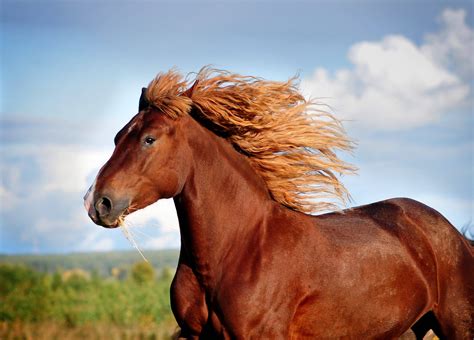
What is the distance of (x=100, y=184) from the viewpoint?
4.90 meters

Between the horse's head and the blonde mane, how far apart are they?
18cm

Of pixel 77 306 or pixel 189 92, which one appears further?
pixel 77 306

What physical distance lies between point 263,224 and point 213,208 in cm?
42

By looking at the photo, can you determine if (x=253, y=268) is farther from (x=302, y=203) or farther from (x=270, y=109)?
(x=270, y=109)

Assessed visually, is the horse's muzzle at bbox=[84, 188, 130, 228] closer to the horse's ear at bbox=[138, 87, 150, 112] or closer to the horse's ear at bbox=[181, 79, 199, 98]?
the horse's ear at bbox=[138, 87, 150, 112]

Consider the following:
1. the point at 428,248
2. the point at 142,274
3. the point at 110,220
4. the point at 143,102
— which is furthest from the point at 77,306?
the point at 110,220

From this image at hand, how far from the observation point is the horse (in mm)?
5000

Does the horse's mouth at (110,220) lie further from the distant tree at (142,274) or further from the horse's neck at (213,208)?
the distant tree at (142,274)

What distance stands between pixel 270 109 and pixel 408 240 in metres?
1.80

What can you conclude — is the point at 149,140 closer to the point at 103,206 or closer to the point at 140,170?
the point at 140,170

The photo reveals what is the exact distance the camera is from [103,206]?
16.0 feet

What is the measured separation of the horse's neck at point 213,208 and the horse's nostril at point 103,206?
2.13ft

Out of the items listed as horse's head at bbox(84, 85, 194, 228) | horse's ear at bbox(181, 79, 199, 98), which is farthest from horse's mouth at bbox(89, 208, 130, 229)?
horse's ear at bbox(181, 79, 199, 98)

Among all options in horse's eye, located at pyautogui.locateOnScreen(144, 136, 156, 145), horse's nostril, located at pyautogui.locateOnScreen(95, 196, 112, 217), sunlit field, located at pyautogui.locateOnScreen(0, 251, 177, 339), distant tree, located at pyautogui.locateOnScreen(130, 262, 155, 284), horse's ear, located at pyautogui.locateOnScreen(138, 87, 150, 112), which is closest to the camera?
horse's nostril, located at pyautogui.locateOnScreen(95, 196, 112, 217)
